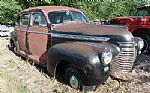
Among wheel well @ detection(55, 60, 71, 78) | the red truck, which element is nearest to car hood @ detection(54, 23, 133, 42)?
wheel well @ detection(55, 60, 71, 78)

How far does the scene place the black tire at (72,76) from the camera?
→ 18.8 feet

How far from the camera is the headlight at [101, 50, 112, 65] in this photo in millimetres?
5363

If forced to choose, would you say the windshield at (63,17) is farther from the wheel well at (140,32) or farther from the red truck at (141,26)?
the wheel well at (140,32)

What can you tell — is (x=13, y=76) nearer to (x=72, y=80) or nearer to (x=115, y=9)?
(x=72, y=80)

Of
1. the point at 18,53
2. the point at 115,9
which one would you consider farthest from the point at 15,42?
the point at 115,9

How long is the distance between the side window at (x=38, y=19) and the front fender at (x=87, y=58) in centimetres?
164

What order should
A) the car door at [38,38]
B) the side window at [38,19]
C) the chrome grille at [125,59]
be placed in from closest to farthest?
the chrome grille at [125,59]
the car door at [38,38]
the side window at [38,19]

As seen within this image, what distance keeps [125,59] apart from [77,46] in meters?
1.06

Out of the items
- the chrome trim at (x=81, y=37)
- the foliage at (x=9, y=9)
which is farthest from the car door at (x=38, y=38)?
the foliage at (x=9, y=9)

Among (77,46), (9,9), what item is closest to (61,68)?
(77,46)

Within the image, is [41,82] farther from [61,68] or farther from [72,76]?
[72,76]

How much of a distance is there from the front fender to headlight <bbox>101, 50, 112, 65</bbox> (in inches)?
2.7

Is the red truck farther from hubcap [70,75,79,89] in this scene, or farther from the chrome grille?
hubcap [70,75,79,89]

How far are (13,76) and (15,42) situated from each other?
3.07 meters
